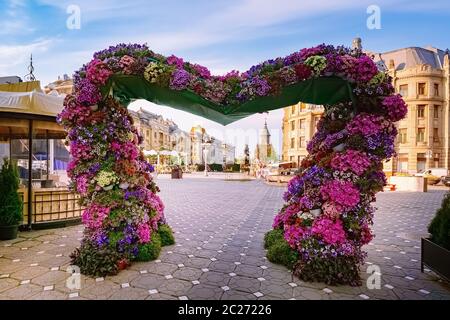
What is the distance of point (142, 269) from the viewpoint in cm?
480

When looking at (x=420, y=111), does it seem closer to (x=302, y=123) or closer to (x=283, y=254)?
(x=302, y=123)

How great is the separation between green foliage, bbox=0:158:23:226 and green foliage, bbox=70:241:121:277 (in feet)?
9.53

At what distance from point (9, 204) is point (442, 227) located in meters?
8.72

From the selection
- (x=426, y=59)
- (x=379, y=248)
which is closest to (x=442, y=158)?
(x=426, y=59)

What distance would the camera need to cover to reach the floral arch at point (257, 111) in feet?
14.5

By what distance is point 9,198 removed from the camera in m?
6.47

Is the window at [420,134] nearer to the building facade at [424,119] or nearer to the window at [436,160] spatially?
the building facade at [424,119]

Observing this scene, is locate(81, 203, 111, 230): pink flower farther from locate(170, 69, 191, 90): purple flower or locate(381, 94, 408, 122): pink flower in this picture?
locate(381, 94, 408, 122): pink flower

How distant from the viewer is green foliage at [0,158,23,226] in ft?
21.1

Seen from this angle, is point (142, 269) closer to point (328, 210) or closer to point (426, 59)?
point (328, 210)

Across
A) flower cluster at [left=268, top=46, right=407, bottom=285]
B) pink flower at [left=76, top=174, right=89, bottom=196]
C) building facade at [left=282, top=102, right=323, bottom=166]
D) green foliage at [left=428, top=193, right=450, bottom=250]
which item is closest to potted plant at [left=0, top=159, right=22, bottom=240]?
pink flower at [left=76, top=174, right=89, bottom=196]

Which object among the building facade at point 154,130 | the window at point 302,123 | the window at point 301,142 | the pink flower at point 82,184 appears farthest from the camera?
the building facade at point 154,130

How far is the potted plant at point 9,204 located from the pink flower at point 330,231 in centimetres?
671

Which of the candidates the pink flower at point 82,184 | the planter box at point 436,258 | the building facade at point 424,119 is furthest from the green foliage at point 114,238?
the building facade at point 424,119
